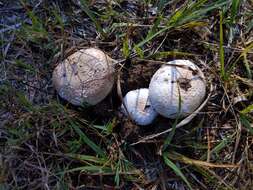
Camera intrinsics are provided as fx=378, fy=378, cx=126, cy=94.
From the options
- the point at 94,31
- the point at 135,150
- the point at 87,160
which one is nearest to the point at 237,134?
the point at 135,150

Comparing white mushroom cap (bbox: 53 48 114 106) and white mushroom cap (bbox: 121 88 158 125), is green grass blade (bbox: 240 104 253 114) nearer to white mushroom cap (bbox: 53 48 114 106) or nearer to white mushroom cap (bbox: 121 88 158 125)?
white mushroom cap (bbox: 121 88 158 125)

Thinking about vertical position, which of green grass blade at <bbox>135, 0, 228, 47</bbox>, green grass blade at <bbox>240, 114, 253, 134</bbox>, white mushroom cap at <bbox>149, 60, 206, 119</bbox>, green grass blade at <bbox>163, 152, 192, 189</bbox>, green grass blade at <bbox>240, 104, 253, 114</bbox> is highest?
green grass blade at <bbox>135, 0, 228, 47</bbox>

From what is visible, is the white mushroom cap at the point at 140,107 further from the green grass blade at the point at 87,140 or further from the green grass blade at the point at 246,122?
the green grass blade at the point at 246,122

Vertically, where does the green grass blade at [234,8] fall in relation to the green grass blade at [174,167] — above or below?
above

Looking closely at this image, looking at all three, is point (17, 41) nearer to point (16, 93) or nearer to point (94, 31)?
point (16, 93)

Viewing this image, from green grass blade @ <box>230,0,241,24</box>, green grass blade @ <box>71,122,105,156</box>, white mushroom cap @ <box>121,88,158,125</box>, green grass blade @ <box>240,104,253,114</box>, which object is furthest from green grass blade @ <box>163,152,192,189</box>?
green grass blade @ <box>230,0,241,24</box>

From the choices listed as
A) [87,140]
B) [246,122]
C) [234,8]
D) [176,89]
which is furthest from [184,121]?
[234,8]

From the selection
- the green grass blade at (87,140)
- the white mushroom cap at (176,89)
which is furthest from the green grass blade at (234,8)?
the green grass blade at (87,140)
